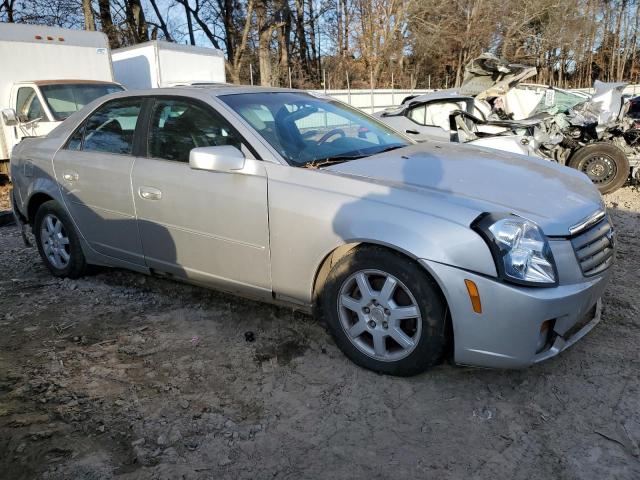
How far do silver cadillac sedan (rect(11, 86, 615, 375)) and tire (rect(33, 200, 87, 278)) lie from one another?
78 mm

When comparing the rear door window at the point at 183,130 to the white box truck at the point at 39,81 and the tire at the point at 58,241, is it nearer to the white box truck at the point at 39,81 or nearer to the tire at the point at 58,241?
the tire at the point at 58,241

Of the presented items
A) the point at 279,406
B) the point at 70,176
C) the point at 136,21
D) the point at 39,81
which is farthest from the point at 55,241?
the point at 136,21

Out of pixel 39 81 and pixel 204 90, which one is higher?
pixel 39 81

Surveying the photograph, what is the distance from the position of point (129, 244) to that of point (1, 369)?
1.17 m

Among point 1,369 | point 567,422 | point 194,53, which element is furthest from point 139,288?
point 194,53

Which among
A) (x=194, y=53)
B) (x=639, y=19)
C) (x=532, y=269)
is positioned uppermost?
(x=639, y=19)

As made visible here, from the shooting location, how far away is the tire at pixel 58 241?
4.27 metres

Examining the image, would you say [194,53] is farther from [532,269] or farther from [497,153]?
[532,269]

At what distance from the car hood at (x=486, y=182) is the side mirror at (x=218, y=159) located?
0.55 m

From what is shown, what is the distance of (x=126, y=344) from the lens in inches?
131

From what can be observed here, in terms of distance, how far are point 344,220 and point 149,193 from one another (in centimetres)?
154

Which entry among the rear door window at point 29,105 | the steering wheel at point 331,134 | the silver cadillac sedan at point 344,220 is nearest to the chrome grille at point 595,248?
the silver cadillac sedan at point 344,220

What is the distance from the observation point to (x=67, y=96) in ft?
Result: 31.0

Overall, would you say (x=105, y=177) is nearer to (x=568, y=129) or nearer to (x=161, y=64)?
(x=568, y=129)
